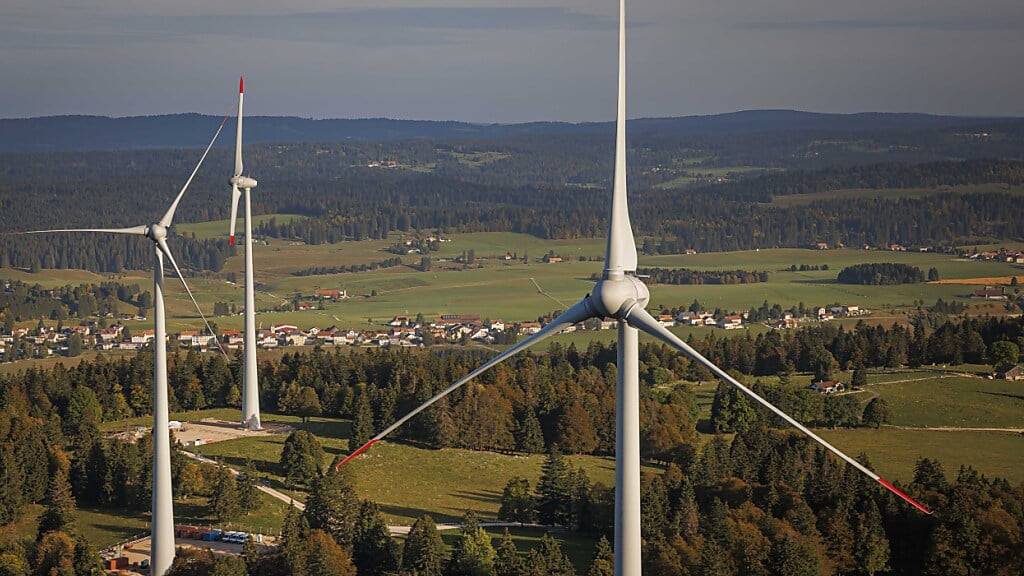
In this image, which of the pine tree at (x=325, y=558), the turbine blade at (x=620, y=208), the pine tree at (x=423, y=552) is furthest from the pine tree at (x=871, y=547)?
the turbine blade at (x=620, y=208)

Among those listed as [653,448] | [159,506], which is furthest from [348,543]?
[653,448]

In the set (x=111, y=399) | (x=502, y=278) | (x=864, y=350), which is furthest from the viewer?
(x=502, y=278)

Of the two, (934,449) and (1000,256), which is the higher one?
(1000,256)

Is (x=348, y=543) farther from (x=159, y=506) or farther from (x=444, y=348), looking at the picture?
(x=444, y=348)

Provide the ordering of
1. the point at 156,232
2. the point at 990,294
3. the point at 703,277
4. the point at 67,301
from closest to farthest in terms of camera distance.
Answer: the point at 156,232 → the point at 990,294 → the point at 67,301 → the point at 703,277

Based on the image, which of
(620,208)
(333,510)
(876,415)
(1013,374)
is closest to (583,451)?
(876,415)

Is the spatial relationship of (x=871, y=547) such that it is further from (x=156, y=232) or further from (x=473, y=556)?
(x=156, y=232)
